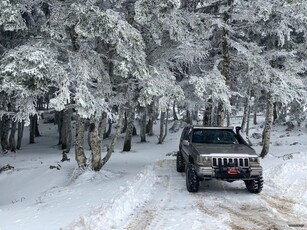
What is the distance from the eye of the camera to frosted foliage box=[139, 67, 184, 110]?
1193 cm

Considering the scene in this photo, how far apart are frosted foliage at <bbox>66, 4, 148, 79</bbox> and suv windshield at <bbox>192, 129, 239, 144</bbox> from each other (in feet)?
9.98

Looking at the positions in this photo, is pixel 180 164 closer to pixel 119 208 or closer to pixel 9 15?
pixel 119 208

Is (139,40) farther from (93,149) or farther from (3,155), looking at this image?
(3,155)

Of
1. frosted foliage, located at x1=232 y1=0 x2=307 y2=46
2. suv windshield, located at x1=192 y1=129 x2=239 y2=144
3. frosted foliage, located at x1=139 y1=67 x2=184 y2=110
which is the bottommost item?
suv windshield, located at x1=192 y1=129 x2=239 y2=144

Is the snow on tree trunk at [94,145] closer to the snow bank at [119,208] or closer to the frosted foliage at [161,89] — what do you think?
the snow bank at [119,208]

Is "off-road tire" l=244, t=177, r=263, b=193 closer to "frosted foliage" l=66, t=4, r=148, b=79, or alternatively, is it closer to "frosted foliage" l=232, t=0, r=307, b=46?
"frosted foliage" l=66, t=4, r=148, b=79

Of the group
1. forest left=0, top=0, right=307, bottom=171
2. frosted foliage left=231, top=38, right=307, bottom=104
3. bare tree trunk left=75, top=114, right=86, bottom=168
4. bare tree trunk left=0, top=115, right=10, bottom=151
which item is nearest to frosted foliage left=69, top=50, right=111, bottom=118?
forest left=0, top=0, right=307, bottom=171

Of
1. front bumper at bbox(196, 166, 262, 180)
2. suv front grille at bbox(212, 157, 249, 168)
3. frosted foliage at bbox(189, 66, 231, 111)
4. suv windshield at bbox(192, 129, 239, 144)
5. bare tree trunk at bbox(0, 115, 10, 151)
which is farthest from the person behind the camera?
bare tree trunk at bbox(0, 115, 10, 151)

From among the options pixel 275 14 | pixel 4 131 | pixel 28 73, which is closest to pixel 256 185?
pixel 28 73

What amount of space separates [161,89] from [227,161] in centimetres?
354

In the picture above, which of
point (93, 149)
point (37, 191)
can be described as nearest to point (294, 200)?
point (93, 149)

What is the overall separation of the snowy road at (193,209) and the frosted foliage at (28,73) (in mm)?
3910

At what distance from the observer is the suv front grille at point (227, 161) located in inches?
399

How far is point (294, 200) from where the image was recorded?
9.91 m
